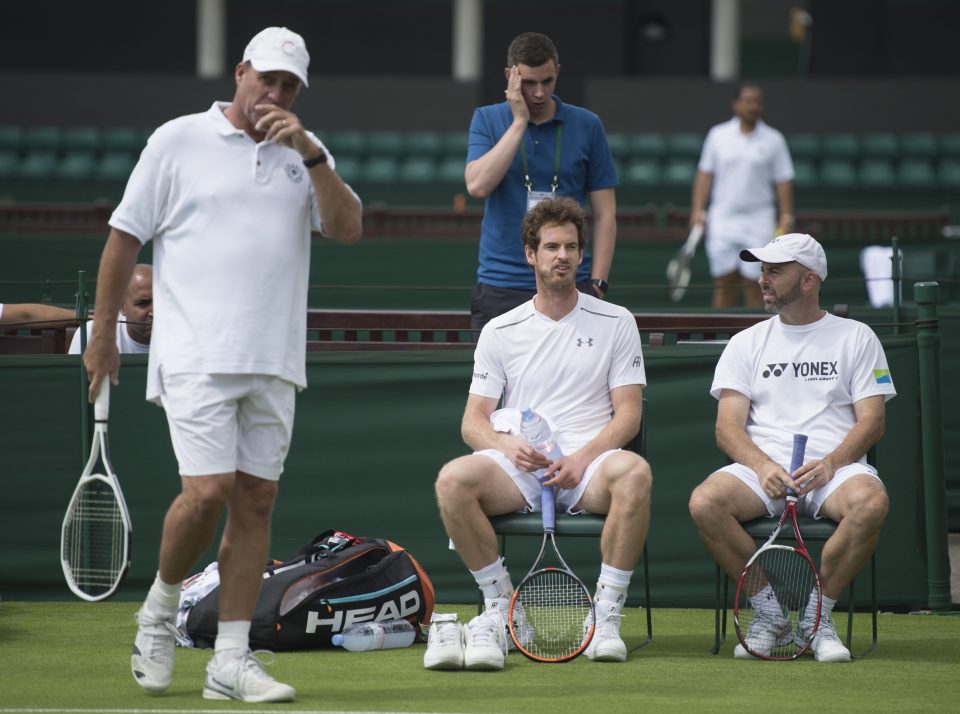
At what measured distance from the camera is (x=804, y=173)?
695 inches

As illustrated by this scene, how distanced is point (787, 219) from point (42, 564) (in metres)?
6.04

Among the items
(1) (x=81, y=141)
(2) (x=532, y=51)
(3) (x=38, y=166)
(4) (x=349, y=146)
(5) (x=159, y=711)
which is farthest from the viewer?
(4) (x=349, y=146)

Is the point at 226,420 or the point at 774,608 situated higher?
the point at 226,420

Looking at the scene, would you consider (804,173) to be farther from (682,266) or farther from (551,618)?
(551,618)

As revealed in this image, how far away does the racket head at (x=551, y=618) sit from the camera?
495 cm

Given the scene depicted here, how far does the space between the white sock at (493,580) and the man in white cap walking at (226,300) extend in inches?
39.3

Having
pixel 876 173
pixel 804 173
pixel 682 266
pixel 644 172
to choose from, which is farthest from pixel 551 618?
pixel 876 173

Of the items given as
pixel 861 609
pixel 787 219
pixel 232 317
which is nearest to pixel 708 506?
pixel 861 609

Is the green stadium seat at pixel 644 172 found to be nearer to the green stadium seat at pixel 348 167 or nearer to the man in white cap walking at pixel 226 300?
the green stadium seat at pixel 348 167

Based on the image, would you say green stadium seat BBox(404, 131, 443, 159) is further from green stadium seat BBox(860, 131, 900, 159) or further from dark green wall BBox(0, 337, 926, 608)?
dark green wall BBox(0, 337, 926, 608)

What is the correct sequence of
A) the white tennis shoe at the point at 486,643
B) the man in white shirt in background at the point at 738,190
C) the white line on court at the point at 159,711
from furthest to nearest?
the man in white shirt in background at the point at 738,190 → the white tennis shoe at the point at 486,643 → the white line on court at the point at 159,711

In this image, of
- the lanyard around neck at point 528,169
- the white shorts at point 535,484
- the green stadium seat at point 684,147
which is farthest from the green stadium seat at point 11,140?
the white shorts at point 535,484

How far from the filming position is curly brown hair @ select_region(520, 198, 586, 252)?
5.38 meters

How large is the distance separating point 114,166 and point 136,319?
36.8ft
